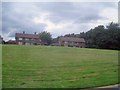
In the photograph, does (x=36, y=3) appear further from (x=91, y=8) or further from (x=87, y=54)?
(x=87, y=54)

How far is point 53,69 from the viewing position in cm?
484

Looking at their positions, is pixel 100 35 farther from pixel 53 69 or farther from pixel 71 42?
pixel 53 69

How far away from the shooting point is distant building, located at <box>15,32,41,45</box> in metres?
4.11

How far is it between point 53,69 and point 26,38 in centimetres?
102

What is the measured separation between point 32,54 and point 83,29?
5.76 feet

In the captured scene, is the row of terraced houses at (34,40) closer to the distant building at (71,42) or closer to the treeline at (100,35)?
the distant building at (71,42)

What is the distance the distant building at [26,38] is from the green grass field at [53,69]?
Answer: 1.15 ft

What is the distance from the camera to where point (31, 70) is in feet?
15.0

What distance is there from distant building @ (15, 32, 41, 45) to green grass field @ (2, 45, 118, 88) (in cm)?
35

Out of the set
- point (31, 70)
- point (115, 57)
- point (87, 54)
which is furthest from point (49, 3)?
Result: point (115, 57)

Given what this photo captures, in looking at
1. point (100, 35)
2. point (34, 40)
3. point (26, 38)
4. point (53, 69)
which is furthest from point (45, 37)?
point (100, 35)

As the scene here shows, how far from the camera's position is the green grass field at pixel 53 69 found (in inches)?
150

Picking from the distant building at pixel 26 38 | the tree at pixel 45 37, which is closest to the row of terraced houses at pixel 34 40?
the distant building at pixel 26 38

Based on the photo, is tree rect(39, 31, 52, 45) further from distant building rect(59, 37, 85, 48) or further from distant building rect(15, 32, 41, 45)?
distant building rect(59, 37, 85, 48)
